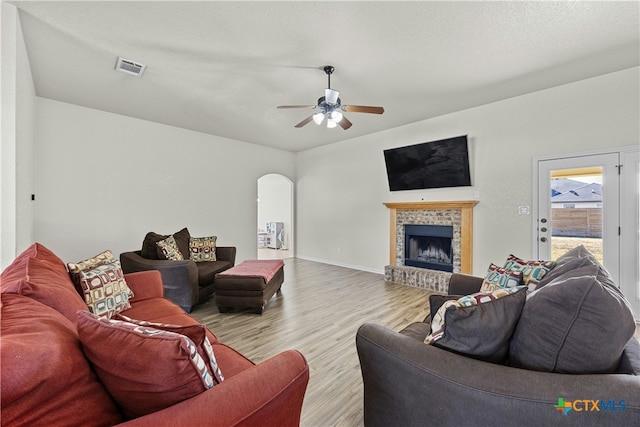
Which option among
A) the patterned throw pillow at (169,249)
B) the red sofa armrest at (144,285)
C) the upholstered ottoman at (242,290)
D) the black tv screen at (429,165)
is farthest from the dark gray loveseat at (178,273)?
the black tv screen at (429,165)

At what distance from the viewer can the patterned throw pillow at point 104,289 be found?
5.97 ft

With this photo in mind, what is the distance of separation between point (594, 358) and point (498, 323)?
0.92 feet

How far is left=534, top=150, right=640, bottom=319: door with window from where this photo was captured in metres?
3.06

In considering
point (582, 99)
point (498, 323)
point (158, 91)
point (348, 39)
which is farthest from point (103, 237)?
point (582, 99)

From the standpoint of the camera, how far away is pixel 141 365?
0.77 m

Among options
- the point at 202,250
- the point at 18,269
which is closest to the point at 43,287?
the point at 18,269

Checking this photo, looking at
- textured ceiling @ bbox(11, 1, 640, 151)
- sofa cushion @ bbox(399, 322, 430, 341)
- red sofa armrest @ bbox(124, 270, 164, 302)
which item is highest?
textured ceiling @ bbox(11, 1, 640, 151)

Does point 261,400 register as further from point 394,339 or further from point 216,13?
point 216,13

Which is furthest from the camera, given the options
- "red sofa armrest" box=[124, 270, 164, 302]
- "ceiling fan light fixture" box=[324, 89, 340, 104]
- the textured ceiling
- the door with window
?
the door with window

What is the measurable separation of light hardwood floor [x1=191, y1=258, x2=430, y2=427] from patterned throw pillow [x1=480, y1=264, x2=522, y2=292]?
1.12 meters

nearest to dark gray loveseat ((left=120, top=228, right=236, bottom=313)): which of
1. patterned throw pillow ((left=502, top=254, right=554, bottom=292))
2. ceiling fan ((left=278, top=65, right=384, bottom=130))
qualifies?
ceiling fan ((left=278, top=65, right=384, bottom=130))

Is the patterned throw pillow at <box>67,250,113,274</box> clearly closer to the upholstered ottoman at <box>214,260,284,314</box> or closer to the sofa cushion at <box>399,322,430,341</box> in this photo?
the upholstered ottoman at <box>214,260,284,314</box>

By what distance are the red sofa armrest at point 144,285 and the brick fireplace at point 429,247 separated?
3529 mm

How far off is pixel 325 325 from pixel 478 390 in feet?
6.81
